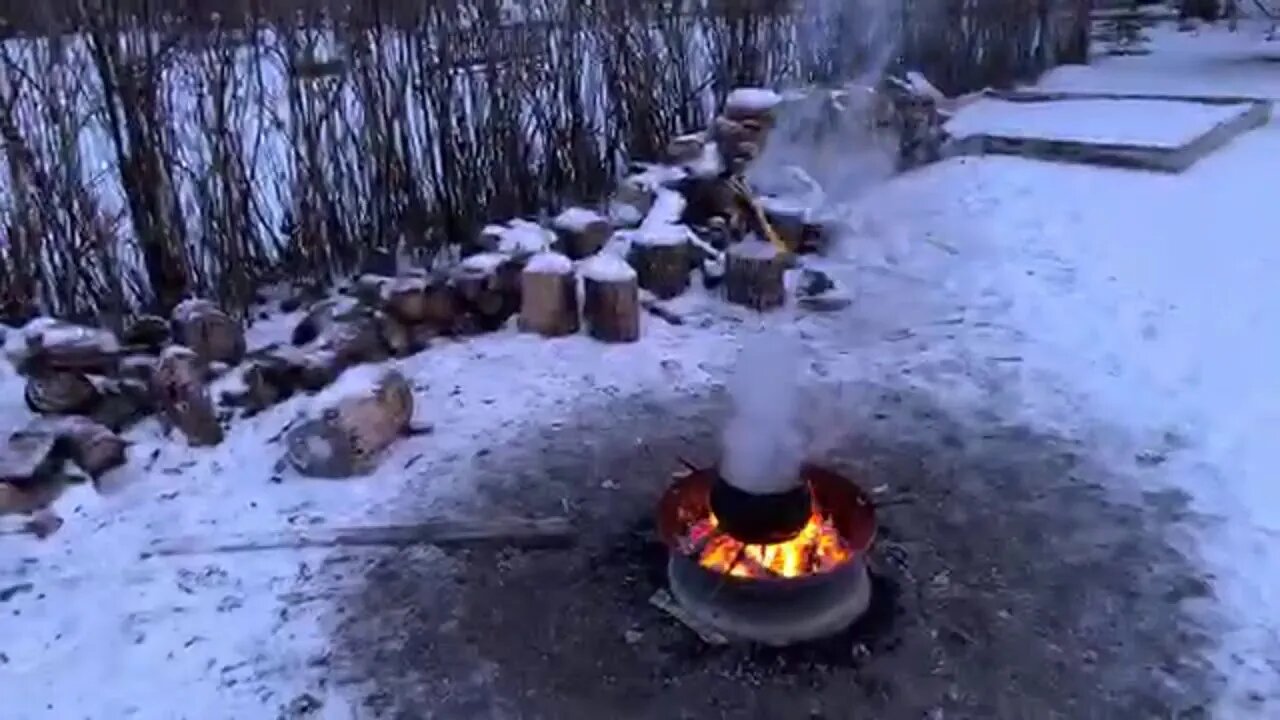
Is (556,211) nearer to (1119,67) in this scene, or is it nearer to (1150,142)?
(1150,142)

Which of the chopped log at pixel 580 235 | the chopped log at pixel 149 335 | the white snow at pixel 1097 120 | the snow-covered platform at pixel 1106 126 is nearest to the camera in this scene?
the chopped log at pixel 149 335

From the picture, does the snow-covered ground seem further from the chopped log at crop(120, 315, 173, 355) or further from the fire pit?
the fire pit

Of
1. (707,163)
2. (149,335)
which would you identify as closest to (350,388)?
(149,335)

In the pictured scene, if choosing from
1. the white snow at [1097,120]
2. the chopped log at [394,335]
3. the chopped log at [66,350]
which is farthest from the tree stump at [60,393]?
the white snow at [1097,120]

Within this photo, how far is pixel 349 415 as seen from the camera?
3.50 meters

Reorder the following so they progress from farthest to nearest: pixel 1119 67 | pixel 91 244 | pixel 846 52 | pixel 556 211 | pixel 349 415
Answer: pixel 1119 67 → pixel 846 52 → pixel 556 211 → pixel 91 244 → pixel 349 415

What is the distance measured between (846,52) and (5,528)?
5.83 meters

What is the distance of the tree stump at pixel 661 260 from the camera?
4855mm

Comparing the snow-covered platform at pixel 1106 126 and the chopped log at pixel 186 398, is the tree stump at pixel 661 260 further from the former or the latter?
the snow-covered platform at pixel 1106 126

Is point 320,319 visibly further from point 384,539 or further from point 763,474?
point 763,474

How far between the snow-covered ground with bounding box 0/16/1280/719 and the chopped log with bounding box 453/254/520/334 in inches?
5.3

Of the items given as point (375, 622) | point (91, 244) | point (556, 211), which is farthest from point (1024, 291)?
point (91, 244)

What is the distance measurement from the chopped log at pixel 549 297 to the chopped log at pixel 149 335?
1227 millimetres

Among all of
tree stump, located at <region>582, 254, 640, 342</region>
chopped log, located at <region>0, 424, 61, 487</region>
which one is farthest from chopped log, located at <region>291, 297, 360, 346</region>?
chopped log, located at <region>0, 424, 61, 487</region>
